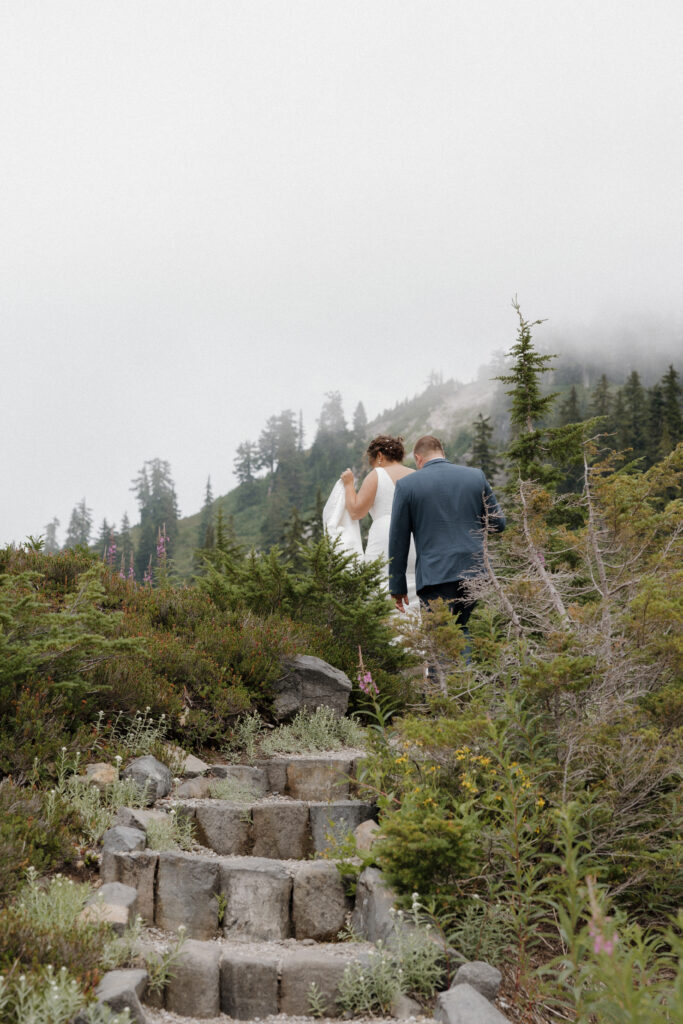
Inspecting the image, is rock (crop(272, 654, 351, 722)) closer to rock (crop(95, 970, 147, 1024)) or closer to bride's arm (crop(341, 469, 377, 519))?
bride's arm (crop(341, 469, 377, 519))

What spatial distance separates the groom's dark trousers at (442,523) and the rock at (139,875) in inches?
114

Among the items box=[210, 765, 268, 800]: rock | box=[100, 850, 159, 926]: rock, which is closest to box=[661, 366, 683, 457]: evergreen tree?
box=[210, 765, 268, 800]: rock

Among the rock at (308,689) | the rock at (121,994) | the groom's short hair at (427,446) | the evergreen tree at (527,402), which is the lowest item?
the rock at (121,994)

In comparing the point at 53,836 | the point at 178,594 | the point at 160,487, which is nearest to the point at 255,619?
the point at 178,594

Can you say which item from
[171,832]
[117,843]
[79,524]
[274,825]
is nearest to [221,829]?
[274,825]

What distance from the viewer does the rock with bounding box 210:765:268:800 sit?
551 centimetres

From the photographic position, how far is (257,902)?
406cm

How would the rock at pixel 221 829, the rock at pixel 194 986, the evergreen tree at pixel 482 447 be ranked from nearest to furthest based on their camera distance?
the rock at pixel 194 986 < the rock at pixel 221 829 < the evergreen tree at pixel 482 447

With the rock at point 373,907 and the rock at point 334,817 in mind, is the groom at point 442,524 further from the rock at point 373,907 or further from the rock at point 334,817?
the rock at point 373,907

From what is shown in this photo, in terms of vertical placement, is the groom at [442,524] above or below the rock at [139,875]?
above

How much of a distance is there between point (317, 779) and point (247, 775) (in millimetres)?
543

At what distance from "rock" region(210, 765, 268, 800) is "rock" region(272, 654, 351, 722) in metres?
0.98

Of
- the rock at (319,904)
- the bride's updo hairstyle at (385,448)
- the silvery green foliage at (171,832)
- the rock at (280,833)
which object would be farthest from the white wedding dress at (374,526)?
the rock at (319,904)

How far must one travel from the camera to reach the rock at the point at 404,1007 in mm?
3133
